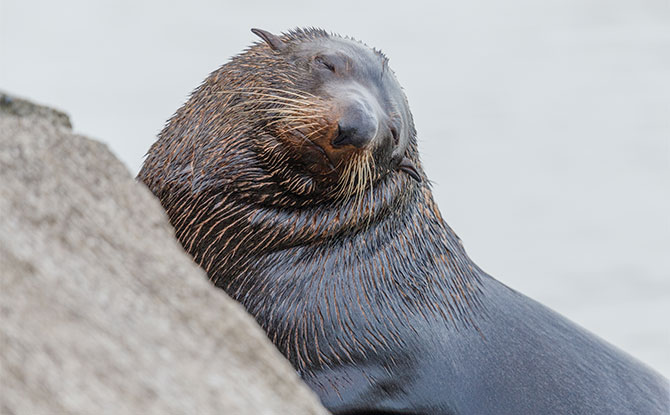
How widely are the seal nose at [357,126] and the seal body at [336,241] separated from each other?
18cm

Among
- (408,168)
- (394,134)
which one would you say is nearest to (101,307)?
(394,134)

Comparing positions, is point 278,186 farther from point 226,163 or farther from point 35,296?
point 35,296

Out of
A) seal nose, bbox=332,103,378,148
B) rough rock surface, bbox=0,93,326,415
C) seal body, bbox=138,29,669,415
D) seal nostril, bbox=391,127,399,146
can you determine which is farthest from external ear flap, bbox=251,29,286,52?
rough rock surface, bbox=0,93,326,415

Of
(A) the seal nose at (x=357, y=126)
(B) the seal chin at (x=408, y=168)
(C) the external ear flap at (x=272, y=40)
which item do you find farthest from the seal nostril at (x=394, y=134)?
(C) the external ear flap at (x=272, y=40)

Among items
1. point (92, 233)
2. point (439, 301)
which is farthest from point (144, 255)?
point (439, 301)

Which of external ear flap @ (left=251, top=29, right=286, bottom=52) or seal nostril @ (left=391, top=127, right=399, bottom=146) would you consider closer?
seal nostril @ (left=391, top=127, right=399, bottom=146)

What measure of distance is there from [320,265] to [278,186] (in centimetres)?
53

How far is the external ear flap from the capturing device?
5.60 metres

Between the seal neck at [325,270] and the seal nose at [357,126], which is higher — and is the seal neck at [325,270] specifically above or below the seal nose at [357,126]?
below

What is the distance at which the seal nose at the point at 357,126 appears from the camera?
4.77m

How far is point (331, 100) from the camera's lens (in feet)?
16.4

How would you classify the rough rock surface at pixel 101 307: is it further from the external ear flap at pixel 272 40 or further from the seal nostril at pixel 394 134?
the external ear flap at pixel 272 40

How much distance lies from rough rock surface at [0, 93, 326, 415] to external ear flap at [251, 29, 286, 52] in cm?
310

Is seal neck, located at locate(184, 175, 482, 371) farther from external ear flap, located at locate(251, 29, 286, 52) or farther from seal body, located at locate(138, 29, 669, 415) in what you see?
external ear flap, located at locate(251, 29, 286, 52)
